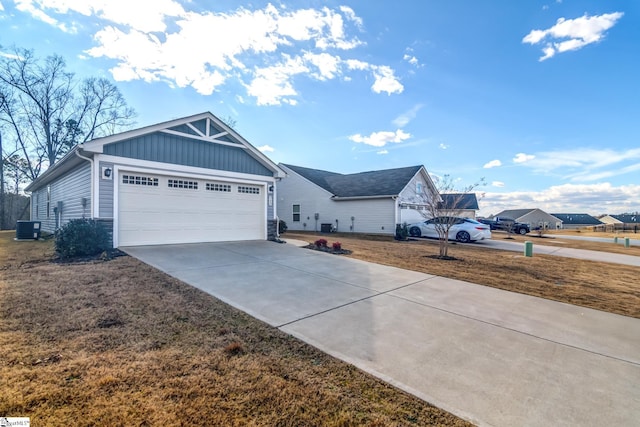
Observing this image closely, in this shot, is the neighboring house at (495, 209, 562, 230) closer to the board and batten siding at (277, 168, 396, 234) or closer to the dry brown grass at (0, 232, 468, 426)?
the board and batten siding at (277, 168, 396, 234)

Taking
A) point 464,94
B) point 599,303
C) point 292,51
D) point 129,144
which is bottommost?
point 599,303

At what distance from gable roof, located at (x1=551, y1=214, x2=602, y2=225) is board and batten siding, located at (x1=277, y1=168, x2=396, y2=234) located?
75.5m

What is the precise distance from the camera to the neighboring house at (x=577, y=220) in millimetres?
68625

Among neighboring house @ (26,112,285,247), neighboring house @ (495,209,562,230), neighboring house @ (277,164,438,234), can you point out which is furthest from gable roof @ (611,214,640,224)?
neighboring house @ (26,112,285,247)

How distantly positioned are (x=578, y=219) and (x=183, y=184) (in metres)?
92.6

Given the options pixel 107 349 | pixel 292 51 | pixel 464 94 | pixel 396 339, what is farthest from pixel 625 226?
pixel 107 349

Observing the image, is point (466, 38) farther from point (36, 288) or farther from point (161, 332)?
point (36, 288)

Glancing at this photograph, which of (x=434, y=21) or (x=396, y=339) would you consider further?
(x=434, y=21)

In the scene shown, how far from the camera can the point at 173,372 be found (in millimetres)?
2578

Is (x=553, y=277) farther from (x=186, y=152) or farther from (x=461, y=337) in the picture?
(x=186, y=152)

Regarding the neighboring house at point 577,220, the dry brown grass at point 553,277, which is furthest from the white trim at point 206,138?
the neighboring house at point 577,220

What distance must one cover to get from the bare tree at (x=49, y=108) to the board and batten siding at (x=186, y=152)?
2259cm

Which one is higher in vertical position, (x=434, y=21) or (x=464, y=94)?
(x=434, y=21)

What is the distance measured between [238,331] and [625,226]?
61.8 metres
